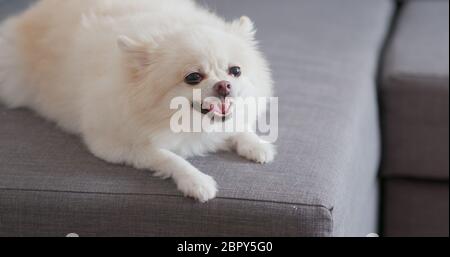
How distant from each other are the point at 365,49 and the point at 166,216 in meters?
1.08

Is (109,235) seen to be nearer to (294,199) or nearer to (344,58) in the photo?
(294,199)

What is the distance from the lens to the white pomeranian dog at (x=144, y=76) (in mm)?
1328

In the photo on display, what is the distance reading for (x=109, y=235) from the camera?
131cm

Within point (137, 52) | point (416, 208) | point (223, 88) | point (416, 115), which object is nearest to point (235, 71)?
point (223, 88)

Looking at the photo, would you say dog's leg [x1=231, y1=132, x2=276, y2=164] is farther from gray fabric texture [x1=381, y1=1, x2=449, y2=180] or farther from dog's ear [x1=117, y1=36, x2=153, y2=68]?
gray fabric texture [x1=381, y1=1, x2=449, y2=180]

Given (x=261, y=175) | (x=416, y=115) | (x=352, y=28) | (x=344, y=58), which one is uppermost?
(x=352, y=28)

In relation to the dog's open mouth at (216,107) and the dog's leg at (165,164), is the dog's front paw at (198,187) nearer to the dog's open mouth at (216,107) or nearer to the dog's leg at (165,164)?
the dog's leg at (165,164)

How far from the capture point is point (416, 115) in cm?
193

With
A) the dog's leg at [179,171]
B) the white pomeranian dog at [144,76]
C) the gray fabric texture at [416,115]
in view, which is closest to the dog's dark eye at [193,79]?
the white pomeranian dog at [144,76]

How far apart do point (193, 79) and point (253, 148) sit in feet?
0.74

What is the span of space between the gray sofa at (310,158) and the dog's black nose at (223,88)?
0.57 feet

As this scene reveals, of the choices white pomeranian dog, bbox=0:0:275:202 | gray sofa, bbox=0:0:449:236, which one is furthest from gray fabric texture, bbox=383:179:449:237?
white pomeranian dog, bbox=0:0:275:202
